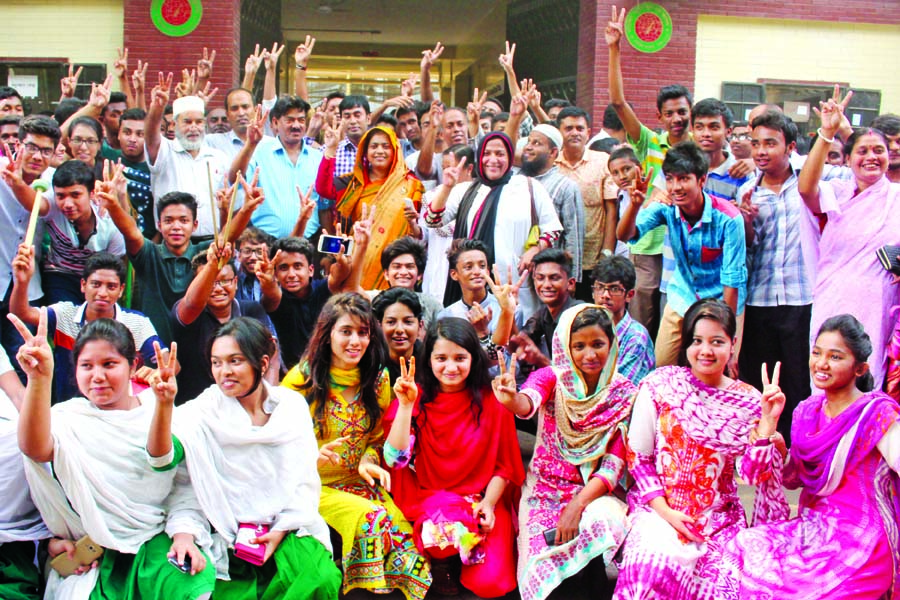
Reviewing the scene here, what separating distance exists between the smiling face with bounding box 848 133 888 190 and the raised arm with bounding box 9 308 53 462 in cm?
349

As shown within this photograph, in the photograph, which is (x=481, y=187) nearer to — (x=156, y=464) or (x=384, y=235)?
(x=384, y=235)

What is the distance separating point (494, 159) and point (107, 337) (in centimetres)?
263

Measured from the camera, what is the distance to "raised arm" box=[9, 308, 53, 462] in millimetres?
2883

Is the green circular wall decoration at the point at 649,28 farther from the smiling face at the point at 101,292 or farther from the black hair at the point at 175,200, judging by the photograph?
the smiling face at the point at 101,292

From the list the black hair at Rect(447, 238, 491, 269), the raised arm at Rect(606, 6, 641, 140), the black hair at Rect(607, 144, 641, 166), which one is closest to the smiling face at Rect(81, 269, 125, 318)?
the black hair at Rect(447, 238, 491, 269)

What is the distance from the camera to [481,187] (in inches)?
212

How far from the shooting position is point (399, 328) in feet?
13.7

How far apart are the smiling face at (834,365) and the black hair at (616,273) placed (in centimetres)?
119

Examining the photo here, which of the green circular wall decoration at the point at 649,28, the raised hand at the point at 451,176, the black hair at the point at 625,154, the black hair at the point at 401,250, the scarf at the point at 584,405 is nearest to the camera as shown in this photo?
the scarf at the point at 584,405

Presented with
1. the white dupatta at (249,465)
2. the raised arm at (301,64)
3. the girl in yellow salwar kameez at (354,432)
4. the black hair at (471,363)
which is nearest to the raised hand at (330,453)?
the girl in yellow salwar kameez at (354,432)

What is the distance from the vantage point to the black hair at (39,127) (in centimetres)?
466

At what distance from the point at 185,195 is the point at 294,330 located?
0.88m

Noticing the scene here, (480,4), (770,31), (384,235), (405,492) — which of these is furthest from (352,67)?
(405,492)

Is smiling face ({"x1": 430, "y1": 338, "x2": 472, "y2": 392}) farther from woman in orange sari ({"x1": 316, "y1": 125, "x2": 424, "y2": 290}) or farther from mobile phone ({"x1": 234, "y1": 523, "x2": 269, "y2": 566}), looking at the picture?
woman in orange sari ({"x1": 316, "y1": 125, "x2": 424, "y2": 290})
